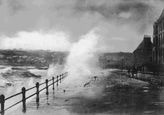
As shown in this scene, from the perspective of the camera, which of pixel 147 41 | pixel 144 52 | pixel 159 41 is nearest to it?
pixel 159 41

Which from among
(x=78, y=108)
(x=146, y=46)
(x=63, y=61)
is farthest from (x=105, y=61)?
(x=78, y=108)

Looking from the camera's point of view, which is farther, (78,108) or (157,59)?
(157,59)

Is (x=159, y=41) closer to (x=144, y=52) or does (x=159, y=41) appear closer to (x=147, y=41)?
(x=144, y=52)

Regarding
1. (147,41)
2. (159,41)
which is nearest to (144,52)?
(147,41)

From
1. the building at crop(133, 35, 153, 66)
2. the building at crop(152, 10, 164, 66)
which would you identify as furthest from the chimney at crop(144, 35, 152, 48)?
the building at crop(152, 10, 164, 66)

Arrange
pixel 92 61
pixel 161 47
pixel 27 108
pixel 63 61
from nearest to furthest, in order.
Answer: pixel 27 108 < pixel 161 47 < pixel 63 61 < pixel 92 61

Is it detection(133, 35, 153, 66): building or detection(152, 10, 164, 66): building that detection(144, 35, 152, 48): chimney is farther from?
detection(152, 10, 164, 66): building

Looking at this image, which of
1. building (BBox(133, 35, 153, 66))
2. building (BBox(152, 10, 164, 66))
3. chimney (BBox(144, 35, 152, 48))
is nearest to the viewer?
building (BBox(152, 10, 164, 66))

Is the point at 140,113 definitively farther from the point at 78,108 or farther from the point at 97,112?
the point at 78,108
